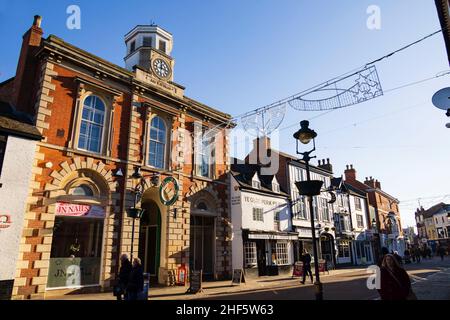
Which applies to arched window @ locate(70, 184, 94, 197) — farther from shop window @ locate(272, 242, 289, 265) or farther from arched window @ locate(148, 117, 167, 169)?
shop window @ locate(272, 242, 289, 265)

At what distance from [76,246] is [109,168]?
4016mm

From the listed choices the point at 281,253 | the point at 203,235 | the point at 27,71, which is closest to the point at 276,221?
the point at 281,253

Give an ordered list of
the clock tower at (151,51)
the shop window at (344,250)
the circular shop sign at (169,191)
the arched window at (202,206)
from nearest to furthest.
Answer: the circular shop sign at (169,191), the clock tower at (151,51), the arched window at (202,206), the shop window at (344,250)

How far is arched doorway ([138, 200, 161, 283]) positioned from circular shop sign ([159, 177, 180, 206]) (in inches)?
70.3

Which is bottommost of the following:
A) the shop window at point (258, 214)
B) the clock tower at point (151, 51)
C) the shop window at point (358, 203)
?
the shop window at point (258, 214)

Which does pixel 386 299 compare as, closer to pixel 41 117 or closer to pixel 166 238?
pixel 166 238

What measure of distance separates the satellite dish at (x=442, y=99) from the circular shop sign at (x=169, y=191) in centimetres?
→ 1228

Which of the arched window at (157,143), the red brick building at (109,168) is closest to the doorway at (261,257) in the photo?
the red brick building at (109,168)

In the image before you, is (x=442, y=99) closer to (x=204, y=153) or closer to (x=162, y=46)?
(x=204, y=153)

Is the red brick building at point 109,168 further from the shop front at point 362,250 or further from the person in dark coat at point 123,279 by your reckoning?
the shop front at point 362,250

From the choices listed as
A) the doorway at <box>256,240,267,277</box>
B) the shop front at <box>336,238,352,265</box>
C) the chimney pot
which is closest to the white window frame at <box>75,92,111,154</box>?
the chimney pot

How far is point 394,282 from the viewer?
5.82m

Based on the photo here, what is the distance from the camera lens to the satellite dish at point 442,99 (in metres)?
7.69
